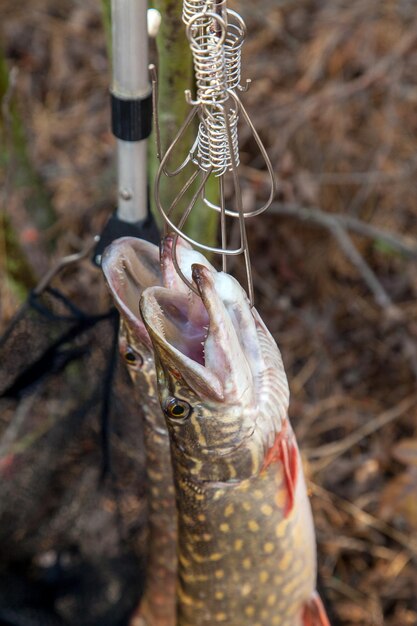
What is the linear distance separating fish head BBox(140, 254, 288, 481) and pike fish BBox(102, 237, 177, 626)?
0.37 ft

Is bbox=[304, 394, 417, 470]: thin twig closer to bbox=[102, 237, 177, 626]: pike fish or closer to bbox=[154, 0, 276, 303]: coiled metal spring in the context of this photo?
bbox=[102, 237, 177, 626]: pike fish

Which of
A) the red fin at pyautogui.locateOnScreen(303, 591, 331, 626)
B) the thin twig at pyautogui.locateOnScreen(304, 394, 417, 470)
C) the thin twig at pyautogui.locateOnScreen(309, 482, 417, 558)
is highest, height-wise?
the red fin at pyautogui.locateOnScreen(303, 591, 331, 626)

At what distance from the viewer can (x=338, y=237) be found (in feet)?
10.4

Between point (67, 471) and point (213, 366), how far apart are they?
4.06 feet

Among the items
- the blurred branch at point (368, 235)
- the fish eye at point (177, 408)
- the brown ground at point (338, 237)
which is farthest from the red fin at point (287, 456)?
the blurred branch at point (368, 235)

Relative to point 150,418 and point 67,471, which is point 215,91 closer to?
point 150,418

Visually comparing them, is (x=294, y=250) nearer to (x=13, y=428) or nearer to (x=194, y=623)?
(x=13, y=428)

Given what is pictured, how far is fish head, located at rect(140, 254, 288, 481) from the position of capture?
1.24 m

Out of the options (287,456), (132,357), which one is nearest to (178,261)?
(132,357)

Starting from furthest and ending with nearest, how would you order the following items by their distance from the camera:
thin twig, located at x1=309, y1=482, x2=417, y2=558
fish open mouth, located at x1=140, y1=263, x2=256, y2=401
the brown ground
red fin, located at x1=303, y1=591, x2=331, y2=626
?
the brown ground → thin twig, located at x1=309, y1=482, x2=417, y2=558 → red fin, located at x1=303, y1=591, x2=331, y2=626 → fish open mouth, located at x1=140, y1=263, x2=256, y2=401

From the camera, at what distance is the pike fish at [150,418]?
1.40 metres

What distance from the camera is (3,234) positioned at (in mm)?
2609

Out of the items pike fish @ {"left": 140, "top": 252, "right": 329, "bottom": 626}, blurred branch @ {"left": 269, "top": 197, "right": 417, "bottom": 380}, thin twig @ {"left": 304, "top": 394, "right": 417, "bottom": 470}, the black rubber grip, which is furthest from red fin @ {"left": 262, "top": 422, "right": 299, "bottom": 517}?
blurred branch @ {"left": 269, "top": 197, "right": 417, "bottom": 380}

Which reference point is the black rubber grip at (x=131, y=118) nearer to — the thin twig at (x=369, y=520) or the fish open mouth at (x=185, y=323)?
the fish open mouth at (x=185, y=323)
